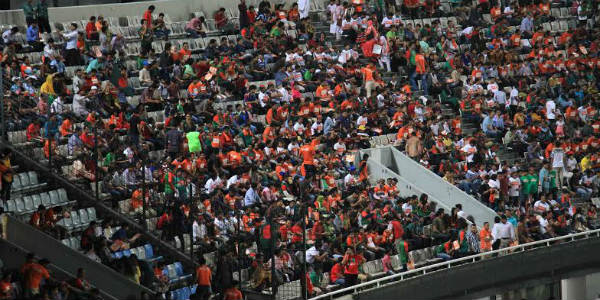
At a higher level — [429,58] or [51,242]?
[429,58]

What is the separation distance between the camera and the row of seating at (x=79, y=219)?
24953 mm

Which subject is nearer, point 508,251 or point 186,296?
point 186,296

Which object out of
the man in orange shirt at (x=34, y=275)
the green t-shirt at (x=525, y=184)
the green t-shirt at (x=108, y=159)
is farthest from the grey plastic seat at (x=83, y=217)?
the green t-shirt at (x=525, y=184)

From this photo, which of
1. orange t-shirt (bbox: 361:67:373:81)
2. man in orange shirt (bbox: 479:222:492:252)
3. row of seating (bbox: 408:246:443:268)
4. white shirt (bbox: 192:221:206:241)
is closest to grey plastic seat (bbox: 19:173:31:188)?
white shirt (bbox: 192:221:206:241)

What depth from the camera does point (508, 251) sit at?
1170 inches

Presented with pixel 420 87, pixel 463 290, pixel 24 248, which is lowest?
pixel 463 290

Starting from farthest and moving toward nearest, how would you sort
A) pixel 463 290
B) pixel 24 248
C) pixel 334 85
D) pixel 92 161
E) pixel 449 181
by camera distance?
pixel 334 85
pixel 449 181
pixel 463 290
pixel 92 161
pixel 24 248

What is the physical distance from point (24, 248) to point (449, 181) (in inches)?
491

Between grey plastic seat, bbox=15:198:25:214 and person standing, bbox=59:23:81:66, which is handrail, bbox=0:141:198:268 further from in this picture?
person standing, bbox=59:23:81:66

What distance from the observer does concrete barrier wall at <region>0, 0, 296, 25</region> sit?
33.0 metres

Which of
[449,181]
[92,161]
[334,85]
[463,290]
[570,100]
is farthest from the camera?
[570,100]

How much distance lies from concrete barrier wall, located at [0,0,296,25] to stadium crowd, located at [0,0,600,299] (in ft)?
2.69

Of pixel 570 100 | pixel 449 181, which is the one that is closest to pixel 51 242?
pixel 449 181

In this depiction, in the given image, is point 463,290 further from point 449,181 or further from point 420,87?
point 420,87
